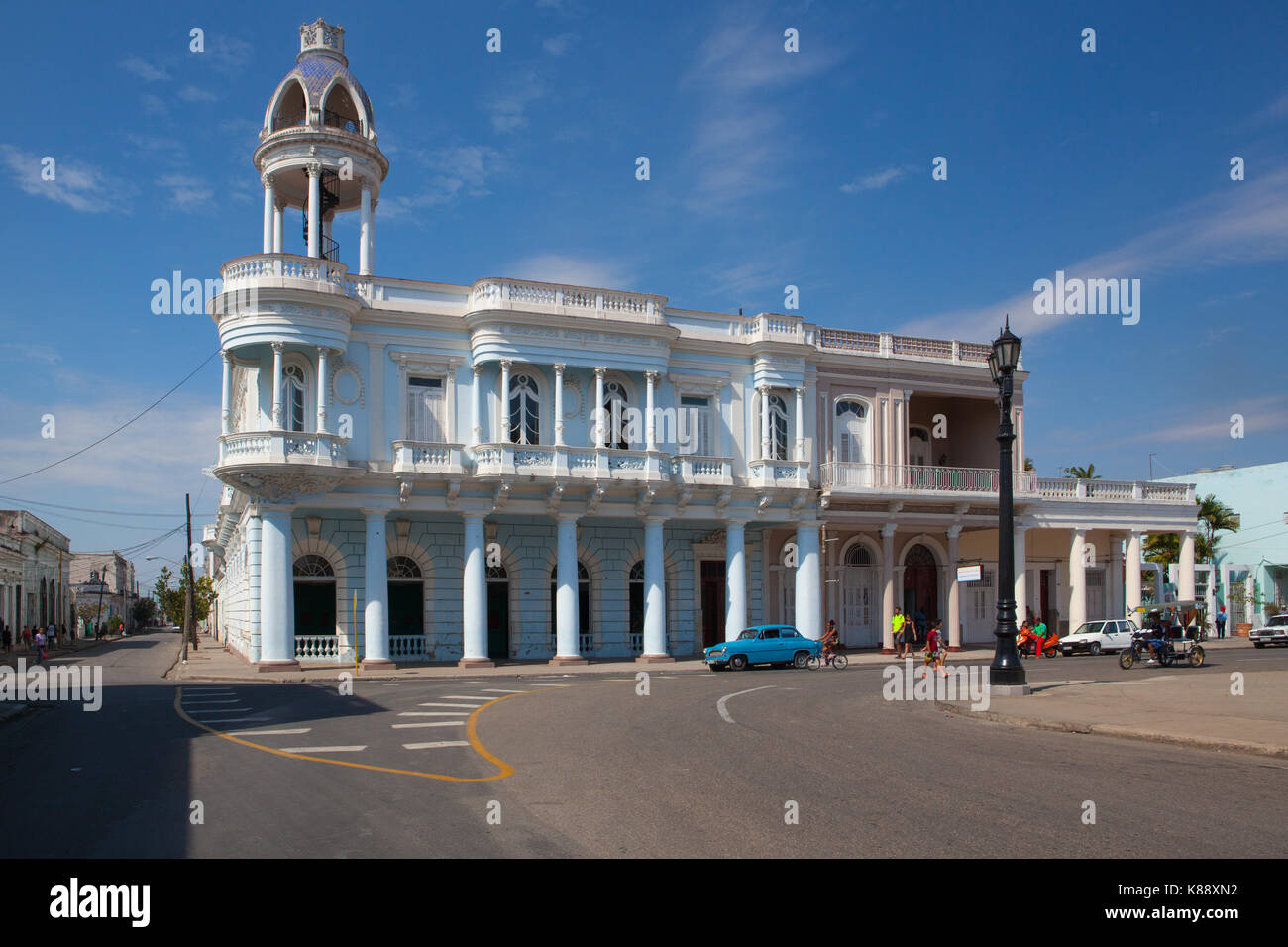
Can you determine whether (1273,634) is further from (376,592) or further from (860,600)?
(376,592)

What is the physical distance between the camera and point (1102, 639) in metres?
37.2

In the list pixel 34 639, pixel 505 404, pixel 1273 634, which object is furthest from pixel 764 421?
pixel 34 639

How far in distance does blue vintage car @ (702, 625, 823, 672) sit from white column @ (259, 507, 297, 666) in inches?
479

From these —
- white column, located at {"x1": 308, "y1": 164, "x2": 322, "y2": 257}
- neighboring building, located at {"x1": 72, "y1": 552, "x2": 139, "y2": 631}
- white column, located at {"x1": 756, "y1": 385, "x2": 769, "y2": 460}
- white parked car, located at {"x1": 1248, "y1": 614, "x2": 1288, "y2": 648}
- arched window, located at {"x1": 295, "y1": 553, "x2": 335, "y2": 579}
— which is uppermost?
white column, located at {"x1": 308, "y1": 164, "x2": 322, "y2": 257}

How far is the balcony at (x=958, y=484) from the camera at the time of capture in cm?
3816

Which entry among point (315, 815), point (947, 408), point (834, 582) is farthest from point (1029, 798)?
point (947, 408)

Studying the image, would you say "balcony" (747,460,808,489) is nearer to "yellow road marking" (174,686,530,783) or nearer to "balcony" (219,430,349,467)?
"balcony" (219,430,349,467)

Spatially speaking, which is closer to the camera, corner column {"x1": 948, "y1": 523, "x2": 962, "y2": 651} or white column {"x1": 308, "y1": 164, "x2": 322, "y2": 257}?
white column {"x1": 308, "y1": 164, "x2": 322, "y2": 257}

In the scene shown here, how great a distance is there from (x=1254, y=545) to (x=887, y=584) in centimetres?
3453

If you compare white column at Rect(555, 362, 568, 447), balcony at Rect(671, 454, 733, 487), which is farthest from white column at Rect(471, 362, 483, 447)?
balcony at Rect(671, 454, 733, 487)

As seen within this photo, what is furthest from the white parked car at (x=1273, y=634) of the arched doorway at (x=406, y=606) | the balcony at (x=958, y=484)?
the arched doorway at (x=406, y=606)

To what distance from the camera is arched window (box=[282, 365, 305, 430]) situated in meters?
31.1
